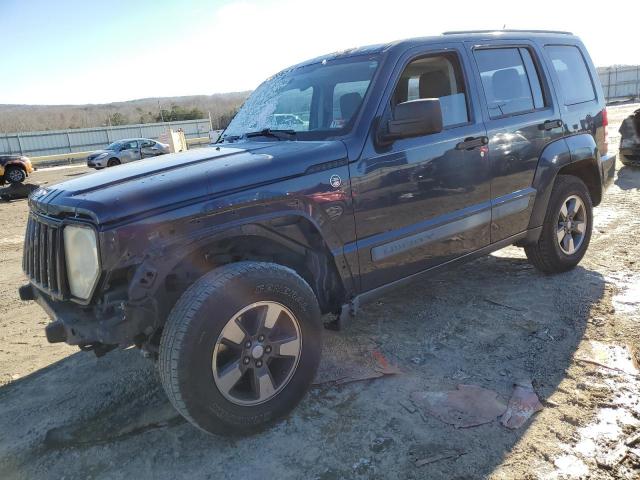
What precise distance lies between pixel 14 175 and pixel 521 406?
20142mm

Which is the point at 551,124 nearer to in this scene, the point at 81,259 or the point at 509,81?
Answer: the point at 509,81

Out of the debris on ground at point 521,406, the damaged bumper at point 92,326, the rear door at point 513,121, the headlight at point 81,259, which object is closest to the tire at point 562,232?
the rear door at point 513,121

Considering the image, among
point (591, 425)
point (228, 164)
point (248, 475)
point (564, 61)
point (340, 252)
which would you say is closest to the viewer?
point (248, 475)

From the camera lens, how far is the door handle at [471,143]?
3.52m

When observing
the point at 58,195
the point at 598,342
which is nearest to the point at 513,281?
the point at 598,342

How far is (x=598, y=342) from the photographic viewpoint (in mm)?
3398

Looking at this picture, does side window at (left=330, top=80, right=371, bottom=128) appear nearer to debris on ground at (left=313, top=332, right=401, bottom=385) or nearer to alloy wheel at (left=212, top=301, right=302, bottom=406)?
alloy wheel at (left=212, top=301, right=302, bottom=406)

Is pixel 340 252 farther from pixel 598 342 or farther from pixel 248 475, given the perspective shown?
pixel 598 342

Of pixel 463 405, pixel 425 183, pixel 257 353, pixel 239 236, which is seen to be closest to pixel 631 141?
pixel 425 183

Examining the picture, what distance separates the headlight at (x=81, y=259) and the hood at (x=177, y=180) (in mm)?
100

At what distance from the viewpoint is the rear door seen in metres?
3.80

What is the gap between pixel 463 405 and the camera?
9.21ft

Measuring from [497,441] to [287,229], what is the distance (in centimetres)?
156

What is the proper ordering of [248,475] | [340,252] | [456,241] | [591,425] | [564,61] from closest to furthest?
[248,475]
[591,425]
[340,252]
[456,241]
[564,61]
